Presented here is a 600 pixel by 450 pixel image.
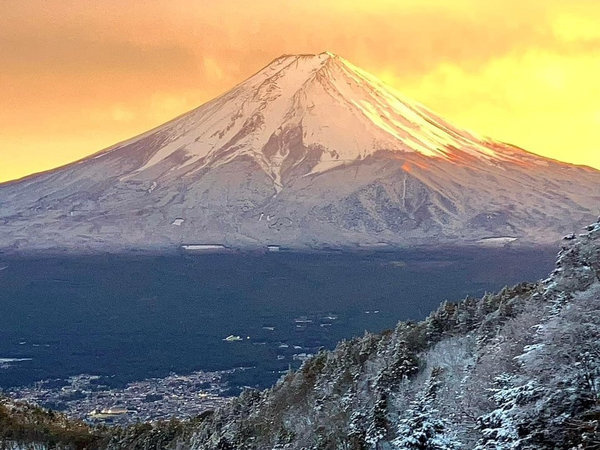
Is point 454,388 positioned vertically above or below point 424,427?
above

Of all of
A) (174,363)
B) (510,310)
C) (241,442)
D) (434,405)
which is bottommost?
(174,363)

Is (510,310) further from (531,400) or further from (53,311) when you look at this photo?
(53,311)

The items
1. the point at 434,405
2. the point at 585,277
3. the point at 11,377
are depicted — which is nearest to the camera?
the point at 585,277

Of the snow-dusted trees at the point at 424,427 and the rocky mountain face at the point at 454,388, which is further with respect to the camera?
the snow-dusted trees at the point at 424,427

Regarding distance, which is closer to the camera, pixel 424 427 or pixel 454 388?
pixel 424 427

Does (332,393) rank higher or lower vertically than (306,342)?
higher

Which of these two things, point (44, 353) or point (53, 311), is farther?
point (53, 311)

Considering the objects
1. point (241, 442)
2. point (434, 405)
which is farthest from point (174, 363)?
point (434, 405)

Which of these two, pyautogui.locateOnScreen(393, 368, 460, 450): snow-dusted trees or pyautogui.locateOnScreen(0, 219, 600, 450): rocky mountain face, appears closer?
pyautogui.locateOnScreen(0, 219, 600, 450): rocky mountain face
